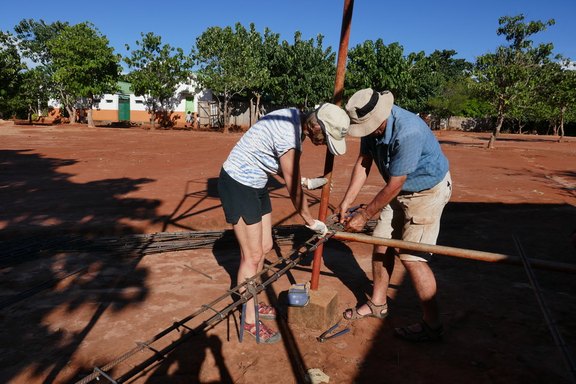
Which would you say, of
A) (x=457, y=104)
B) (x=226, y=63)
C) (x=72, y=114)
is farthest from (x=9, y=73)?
(x=457, y=104)

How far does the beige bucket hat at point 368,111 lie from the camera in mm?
2732

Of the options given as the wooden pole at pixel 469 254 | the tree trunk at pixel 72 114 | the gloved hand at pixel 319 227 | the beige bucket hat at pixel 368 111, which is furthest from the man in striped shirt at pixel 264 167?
the tree trunk at pixel 72 114

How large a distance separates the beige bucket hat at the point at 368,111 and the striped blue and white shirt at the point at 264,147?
389 millimetres

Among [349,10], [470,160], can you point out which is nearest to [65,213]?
[349,10]

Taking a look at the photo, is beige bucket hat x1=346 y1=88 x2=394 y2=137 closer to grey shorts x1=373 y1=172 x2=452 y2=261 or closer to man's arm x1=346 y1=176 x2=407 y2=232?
man's arm x1=346 y1=176 x2=407 y2=232

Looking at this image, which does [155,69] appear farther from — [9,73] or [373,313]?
[373,313]

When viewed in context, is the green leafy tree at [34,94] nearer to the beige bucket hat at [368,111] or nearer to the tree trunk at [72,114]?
the tree trunk at [72,114]

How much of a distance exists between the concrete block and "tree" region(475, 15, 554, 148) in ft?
62.5

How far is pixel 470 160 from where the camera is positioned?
1612 cm

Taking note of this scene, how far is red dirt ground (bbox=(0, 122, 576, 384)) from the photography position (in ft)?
8.82

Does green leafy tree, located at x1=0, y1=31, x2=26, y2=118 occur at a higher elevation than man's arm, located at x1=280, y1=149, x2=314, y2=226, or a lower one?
higher

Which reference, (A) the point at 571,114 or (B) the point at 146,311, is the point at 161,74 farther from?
(A) the point at 571,114

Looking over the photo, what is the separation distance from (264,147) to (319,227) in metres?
0.69

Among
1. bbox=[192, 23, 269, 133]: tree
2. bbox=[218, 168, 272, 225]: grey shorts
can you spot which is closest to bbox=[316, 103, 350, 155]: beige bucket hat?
bbox=[218, 168, 272, 225]: grey shorts
